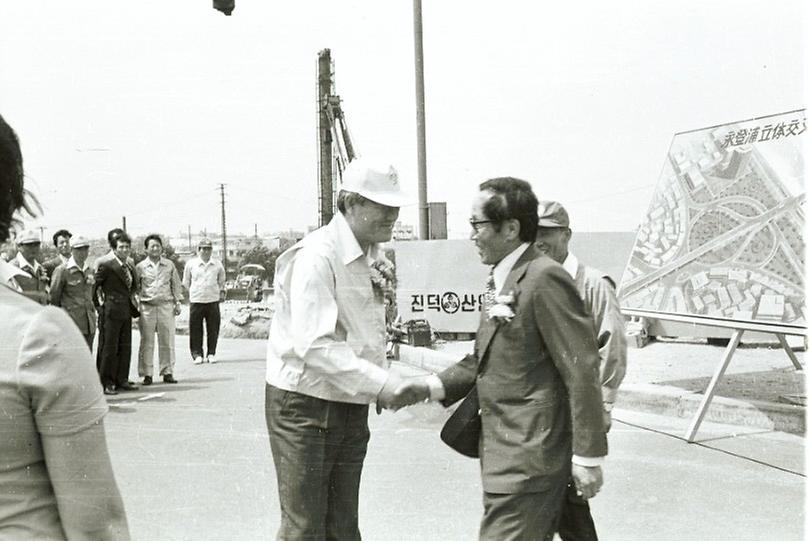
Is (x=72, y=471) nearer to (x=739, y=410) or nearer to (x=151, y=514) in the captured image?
(x=151, y=514)

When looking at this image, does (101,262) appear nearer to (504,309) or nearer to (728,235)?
(728,235)

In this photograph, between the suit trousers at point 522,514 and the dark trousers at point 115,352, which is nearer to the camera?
the suit trousers at point 522,514

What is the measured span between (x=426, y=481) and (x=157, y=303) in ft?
16.1

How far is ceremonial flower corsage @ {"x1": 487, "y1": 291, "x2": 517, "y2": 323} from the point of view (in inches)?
100

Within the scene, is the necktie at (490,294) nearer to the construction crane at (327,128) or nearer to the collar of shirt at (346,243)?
the collar of shirt at (346,243)

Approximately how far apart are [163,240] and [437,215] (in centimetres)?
368

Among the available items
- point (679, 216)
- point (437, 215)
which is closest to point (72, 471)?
point (679, 216)

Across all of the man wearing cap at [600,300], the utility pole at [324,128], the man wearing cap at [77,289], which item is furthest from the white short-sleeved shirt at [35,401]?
the man wearing cap at [77,289]

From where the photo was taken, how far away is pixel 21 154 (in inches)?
54.6

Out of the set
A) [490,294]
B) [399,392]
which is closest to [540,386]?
[490,294]

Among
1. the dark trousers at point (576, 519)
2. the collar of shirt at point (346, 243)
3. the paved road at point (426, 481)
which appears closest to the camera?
the collar of shirt at point (346, 243)

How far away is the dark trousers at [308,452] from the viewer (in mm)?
2764

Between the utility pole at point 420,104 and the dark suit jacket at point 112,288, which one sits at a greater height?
the utility pole at point 420,104

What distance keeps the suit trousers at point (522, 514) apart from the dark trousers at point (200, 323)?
Result: 26.3 ft
